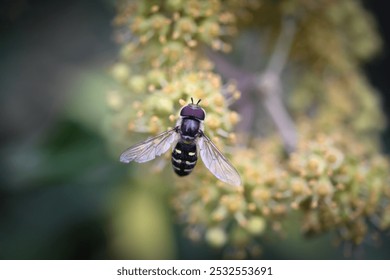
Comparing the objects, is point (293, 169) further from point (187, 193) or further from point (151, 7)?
point (151, 7)

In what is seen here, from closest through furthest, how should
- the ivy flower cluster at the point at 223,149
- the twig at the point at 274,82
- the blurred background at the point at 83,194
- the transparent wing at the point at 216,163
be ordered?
the transparent wing at the point at 216,163 → the ivy flower cluster at the point at 223,149 → the twig at the point at 274,82 → the blurred background at the point at 83,194

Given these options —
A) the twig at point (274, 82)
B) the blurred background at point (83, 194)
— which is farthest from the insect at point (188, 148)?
the blurred background at point (83, 194)

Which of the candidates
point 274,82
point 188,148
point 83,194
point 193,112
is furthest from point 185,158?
point 83,194

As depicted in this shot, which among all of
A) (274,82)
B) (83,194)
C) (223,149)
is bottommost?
(223,149)

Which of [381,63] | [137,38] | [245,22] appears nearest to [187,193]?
[137,38]

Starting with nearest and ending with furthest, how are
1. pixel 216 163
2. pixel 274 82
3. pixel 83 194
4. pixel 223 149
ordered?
pixel 216 163
pixel 223 149
pixel 274 82
pixel 83 194

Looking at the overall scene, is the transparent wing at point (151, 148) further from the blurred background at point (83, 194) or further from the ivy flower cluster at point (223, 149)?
the blurred background at point (83, 194)

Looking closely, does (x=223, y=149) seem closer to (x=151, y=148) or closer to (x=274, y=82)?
(x=151, y=148)
